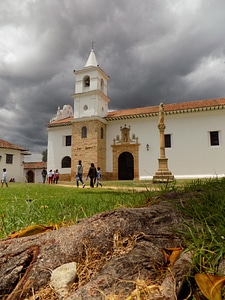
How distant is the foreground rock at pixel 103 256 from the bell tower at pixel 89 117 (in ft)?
71.8

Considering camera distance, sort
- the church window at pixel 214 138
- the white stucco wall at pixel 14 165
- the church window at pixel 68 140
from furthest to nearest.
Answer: the white stucco wall at pixel 14 165 → the church window at pixel 68 140 → the church window at pixel 214 138

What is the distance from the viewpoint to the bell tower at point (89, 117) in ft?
78.3

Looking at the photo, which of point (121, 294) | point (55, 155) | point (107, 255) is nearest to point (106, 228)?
point (107, 255)

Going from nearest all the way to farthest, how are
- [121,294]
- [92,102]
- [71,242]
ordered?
[121,294] < [71,242] < [92,102]

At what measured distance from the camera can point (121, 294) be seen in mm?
951

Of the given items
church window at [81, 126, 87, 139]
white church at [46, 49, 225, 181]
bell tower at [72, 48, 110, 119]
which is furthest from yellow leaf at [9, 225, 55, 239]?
bell tower at [72, 48, 110, 119]

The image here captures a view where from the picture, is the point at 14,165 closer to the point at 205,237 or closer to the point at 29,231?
the point at 29,231

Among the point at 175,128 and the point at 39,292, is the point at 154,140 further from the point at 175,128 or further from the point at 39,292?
the point at 39,292

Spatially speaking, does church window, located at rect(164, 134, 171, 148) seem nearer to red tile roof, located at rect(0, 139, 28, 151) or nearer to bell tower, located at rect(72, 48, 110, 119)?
bell tower, located at rect(72, 48, 110, 119)

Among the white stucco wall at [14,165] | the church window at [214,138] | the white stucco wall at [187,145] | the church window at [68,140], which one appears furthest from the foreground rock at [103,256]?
the white stucco wall at [14,165]

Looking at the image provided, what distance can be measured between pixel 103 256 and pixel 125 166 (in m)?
23.4

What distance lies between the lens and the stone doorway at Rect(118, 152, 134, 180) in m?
24.3

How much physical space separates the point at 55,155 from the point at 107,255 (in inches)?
1049

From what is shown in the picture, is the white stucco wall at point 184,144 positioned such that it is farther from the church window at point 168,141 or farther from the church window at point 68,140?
the church window at point 68,140
